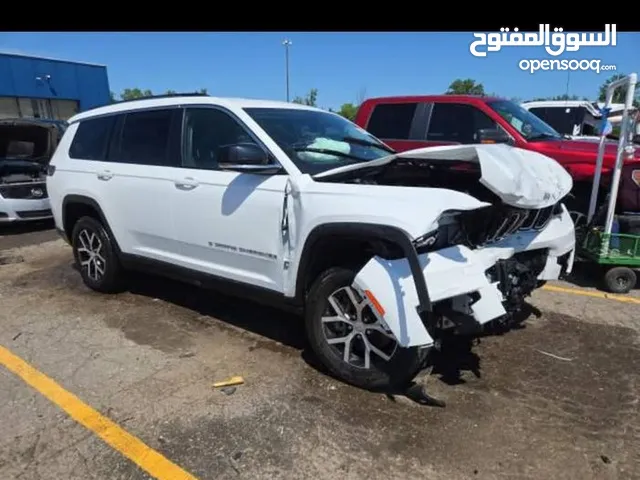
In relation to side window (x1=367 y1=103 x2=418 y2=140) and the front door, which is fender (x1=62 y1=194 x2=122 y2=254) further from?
side window (x1=367 y1=103 x2=418 y2=140)

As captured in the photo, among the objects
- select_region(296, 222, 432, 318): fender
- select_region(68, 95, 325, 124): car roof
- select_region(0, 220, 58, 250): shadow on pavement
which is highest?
select_region(68, 95, 325, 124): car roof

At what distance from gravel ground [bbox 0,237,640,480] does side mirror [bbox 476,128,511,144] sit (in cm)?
225

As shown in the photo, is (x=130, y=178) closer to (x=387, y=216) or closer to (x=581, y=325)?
(x=387, y=216)

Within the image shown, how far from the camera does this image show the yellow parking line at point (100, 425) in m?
2.61

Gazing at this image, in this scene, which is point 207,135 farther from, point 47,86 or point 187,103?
point 47,86

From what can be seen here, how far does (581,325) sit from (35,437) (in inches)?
162

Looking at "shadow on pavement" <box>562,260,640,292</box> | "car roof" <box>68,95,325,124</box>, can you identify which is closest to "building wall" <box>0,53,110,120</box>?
"car roof" <box>68,95,325,124</box>

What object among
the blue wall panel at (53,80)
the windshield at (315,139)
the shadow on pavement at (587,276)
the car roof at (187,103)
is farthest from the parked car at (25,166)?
the blue wall panel at (53,80)

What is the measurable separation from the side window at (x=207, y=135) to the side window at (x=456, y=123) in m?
3.81

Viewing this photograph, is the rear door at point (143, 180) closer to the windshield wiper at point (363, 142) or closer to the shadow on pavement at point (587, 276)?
the windshield wiper at point (363, 142)

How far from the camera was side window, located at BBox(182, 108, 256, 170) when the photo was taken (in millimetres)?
3934

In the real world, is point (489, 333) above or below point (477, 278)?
below
